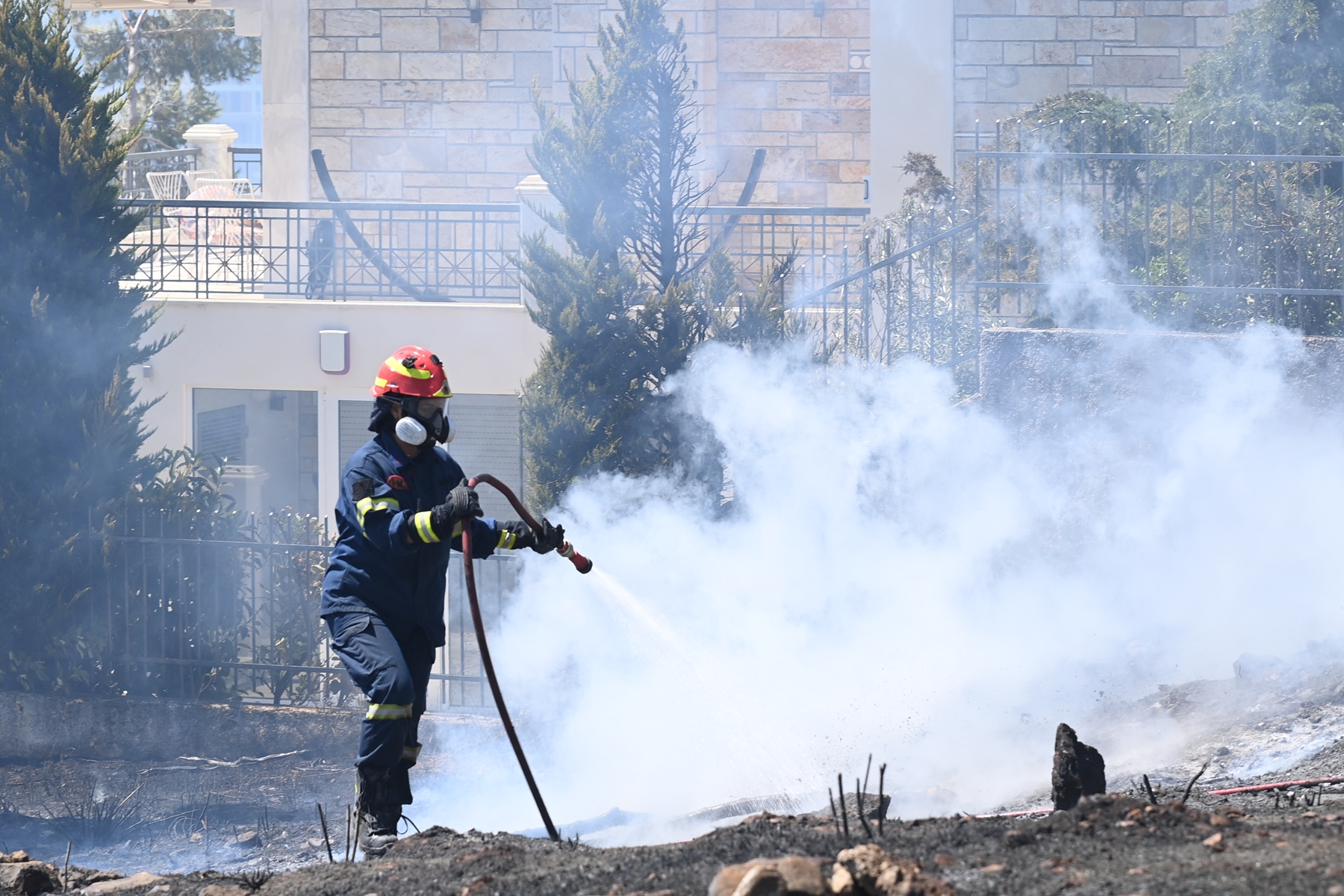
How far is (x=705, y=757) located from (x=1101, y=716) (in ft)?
6.57

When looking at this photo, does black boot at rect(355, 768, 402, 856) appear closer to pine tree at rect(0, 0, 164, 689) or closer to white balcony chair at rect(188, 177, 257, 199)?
pine tree at rect(0, 0, 164, 689)

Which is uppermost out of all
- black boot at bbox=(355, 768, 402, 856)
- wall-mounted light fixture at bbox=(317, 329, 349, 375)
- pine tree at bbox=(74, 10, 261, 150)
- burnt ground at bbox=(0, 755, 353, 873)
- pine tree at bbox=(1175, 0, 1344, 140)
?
pine tree at bbox=(74, 10, 261, 150)

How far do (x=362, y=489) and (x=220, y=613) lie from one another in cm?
372

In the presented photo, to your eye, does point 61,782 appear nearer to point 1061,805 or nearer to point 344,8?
point 1061,805

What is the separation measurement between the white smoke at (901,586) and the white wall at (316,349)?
2.88 m

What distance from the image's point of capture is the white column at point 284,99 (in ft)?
45.2

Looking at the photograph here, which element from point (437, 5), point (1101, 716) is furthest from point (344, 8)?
point (1101, 716)

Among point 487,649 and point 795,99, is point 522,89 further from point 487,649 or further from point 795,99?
point 487,649

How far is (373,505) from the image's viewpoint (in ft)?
16.1

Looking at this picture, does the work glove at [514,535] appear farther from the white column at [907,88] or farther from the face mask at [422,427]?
the white column at [907,88]

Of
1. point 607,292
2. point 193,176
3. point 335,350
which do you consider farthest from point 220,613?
point 193,176

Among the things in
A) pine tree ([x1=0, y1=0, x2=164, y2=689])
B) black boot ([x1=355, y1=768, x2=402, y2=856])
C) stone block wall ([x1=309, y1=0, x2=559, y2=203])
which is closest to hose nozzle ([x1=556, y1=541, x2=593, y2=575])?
black boot ([x1=355, y1=768, x2=402, y2=856])

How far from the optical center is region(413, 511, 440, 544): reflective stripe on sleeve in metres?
4.75

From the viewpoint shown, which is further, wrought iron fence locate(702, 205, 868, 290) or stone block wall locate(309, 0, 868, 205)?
stone block wall locate(309, 0, 868, 205)
